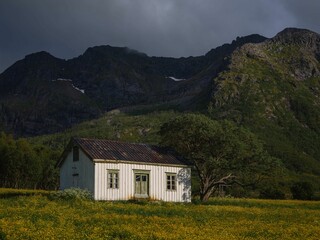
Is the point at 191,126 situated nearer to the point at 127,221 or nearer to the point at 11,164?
the point at 127,221

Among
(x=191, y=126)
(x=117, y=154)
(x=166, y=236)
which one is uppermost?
(x=191, y=126)

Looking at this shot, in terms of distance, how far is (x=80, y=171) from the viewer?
5303cm

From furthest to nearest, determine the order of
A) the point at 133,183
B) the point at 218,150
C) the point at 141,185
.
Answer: the point at 218,150 < the point at 141,185 < the point at 133,183

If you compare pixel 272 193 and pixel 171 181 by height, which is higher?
pixel 171 181

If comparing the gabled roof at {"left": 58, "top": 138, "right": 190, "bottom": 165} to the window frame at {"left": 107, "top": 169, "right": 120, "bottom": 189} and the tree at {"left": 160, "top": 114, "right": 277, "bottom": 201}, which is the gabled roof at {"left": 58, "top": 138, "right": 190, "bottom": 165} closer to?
the window frame at {"left": 107, "top": 169, "right": 120, "bottom": 189}

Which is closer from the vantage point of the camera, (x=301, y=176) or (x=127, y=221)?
(x=127, y=221)

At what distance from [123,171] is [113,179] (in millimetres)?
1452

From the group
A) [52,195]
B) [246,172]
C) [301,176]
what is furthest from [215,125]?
[301,176]

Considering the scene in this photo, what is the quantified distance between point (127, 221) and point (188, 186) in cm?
3031

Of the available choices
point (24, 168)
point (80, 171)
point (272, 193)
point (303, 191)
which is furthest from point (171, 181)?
point (24, 168)

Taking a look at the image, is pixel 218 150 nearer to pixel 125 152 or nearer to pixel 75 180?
pixel 125 152

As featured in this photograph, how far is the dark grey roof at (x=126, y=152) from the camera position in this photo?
52.4 metres

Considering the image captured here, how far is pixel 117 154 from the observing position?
175ft

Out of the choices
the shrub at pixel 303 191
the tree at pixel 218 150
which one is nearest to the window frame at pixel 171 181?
the tree at pixel 218 150
